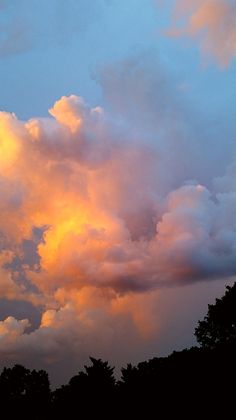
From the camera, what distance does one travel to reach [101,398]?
46.6 metres

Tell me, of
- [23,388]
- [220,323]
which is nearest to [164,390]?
[220,323]

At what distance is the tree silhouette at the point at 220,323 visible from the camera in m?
77.7

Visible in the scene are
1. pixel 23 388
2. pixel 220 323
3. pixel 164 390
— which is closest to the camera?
pixel 164 390

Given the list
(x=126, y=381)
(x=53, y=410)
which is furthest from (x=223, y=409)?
(x=53, y=410)

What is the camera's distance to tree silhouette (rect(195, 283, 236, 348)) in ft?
255

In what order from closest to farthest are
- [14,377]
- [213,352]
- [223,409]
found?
[223,409] < [213,352] < [14,377]

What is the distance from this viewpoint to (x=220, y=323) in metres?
78.7

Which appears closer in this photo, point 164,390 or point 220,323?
point 164,390

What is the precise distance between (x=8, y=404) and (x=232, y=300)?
188 ft

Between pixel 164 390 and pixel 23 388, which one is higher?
pixel 23 388

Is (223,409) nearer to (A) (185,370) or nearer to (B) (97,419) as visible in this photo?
(A) (185,370)

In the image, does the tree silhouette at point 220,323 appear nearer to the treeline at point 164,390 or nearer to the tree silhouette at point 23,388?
the treeline at point 164,390

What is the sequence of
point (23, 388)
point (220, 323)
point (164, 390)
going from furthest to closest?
point (23, 388)
point (220, 323)
point (164, 390)

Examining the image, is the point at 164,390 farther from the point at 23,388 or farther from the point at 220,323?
the point at 23,388
